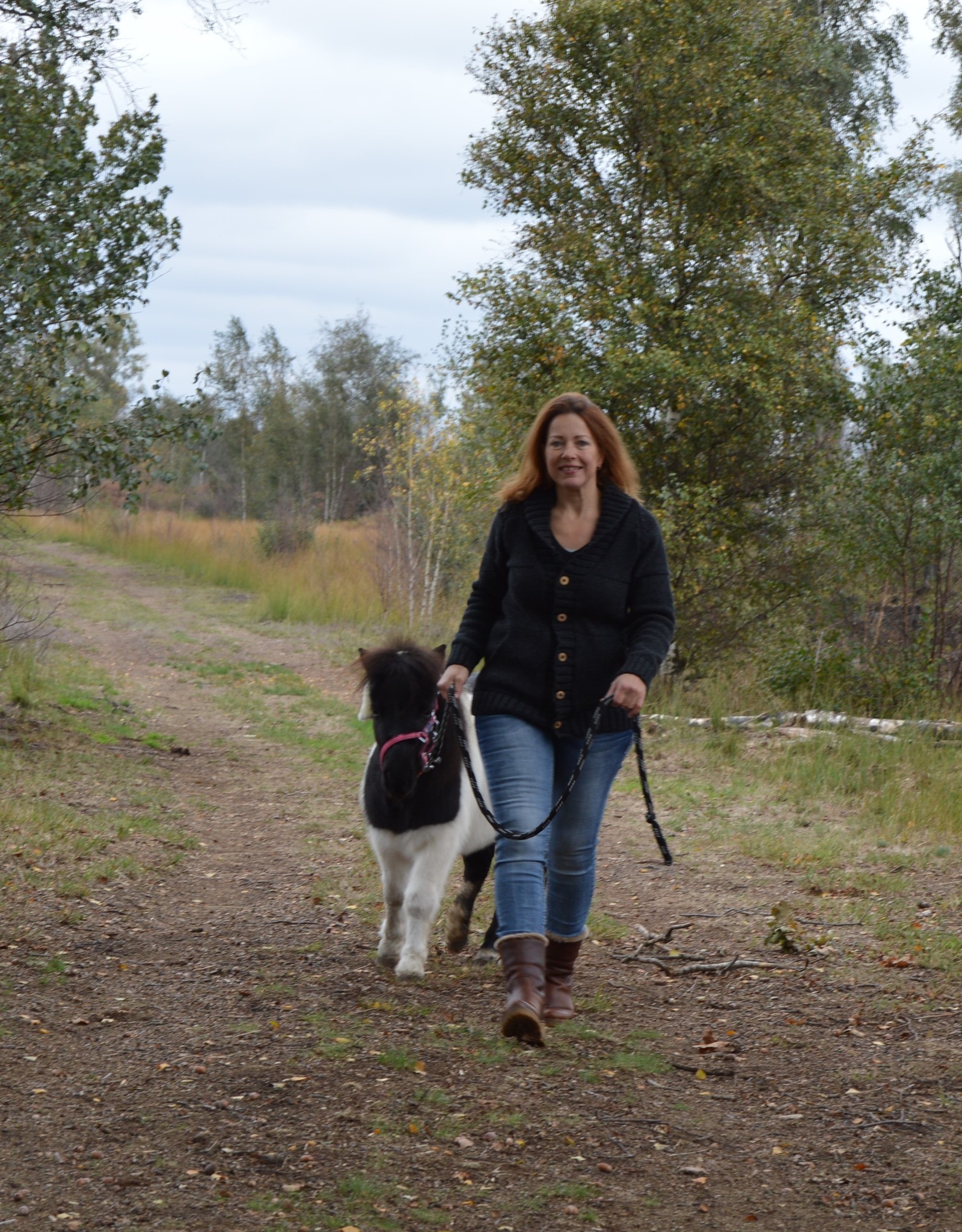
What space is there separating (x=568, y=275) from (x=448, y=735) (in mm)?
8964

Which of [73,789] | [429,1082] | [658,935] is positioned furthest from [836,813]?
[429,1082]

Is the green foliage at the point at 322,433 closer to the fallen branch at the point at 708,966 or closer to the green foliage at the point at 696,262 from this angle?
the green foliage at the point at 696,262

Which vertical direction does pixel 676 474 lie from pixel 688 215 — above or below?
below

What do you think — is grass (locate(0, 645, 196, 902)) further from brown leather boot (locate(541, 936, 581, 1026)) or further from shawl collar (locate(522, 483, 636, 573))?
shawl collar (locate(522, 483, 636, 573))

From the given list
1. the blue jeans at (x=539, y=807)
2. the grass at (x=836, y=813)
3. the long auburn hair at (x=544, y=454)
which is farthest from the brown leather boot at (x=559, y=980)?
the grass at (x=836, y=813)

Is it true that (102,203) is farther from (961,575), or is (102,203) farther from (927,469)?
(961,575)

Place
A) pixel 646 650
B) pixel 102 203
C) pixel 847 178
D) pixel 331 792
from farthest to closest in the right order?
1. pixel 847 178
2. pixel 331 792
3. pixel 102 203
4. pixel 646 650

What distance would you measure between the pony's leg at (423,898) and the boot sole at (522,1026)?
0.89m

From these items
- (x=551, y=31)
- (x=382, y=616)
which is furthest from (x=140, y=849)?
(x=382, y=616)

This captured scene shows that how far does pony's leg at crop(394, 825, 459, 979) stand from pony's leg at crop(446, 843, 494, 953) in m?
0.44

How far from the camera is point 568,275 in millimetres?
13148

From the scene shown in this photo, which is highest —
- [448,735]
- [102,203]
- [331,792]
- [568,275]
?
[568,275]

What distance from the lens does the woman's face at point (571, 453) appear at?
4387 mm

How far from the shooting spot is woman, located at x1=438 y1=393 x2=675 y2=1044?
14.0ft
